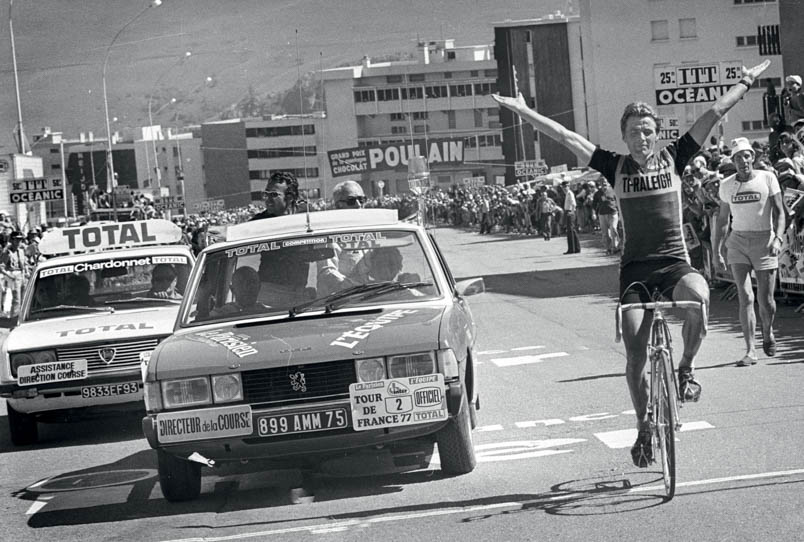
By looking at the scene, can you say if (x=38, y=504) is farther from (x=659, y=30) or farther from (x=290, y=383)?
(x=659, y=30)

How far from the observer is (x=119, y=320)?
467 inches

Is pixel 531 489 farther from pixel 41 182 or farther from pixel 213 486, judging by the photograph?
pixel 41 182

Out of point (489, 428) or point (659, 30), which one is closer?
point (489, 428)

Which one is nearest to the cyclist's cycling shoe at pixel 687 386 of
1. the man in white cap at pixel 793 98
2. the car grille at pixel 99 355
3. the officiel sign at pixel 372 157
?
the car grille at pixel 99 355

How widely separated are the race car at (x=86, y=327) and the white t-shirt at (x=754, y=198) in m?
5.25

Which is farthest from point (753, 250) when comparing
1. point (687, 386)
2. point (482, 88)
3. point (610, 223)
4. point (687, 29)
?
point (482, 88)

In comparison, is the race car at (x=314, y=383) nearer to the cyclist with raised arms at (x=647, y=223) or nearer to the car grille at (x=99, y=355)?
the cyclist with raised arms at (x=647, y=223)

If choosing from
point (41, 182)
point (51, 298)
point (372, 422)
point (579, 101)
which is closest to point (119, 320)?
point (51, 298)

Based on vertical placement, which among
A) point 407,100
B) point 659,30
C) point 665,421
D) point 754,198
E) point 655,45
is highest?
point 407,100

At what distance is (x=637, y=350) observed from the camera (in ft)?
25.1

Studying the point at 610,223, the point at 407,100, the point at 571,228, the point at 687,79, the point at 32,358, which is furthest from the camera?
the point at 407,100

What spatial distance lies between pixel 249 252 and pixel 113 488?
1.83 meters

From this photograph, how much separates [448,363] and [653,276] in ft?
4.19

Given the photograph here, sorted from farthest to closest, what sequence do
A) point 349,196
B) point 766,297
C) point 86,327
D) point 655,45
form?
point 655,45
point 349,196
point 766,297
point 86,327
